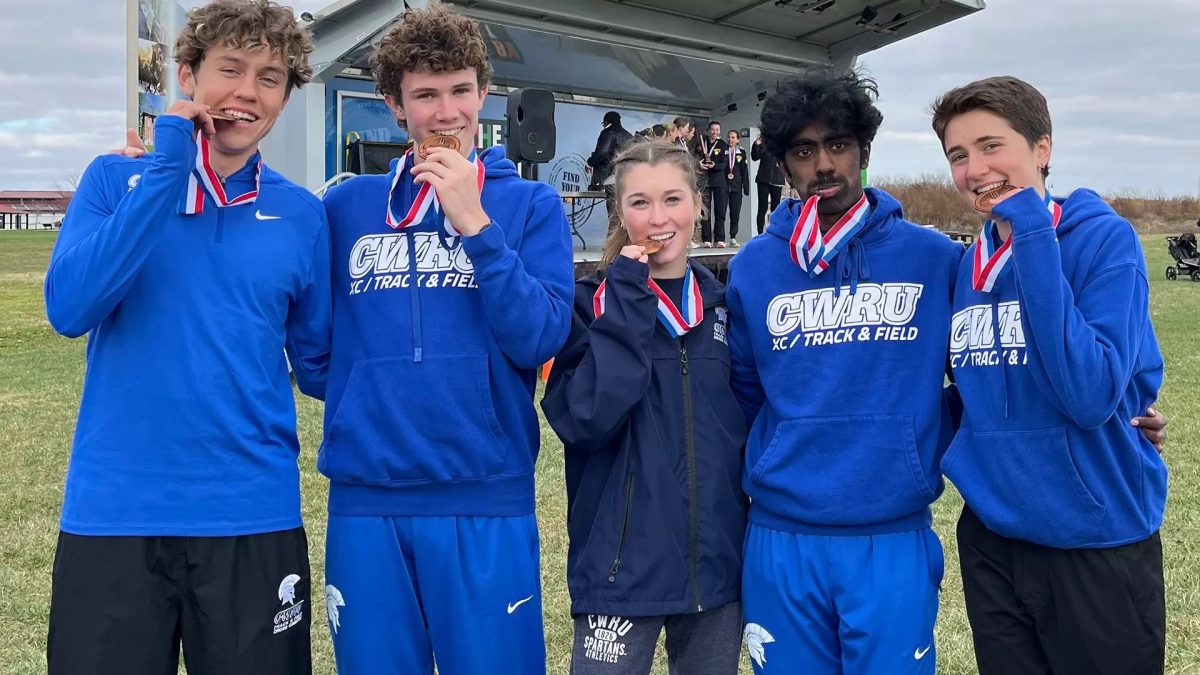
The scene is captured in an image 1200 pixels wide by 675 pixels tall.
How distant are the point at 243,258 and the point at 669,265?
3.36 ft

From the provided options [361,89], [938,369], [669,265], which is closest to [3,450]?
[361,89]

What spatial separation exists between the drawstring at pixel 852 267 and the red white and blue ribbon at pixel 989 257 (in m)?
0.25

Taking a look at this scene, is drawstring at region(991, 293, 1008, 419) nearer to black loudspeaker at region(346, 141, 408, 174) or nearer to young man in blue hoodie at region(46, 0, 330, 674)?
young man in blue hoodie at region(46, 0, 330, 674)

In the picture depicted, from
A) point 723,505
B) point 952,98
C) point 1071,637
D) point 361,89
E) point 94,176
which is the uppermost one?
point 361,89

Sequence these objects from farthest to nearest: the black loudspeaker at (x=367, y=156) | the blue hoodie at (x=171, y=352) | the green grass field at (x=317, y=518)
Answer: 1. the black loudspeaker at (x=367, y=156)
2. the green grass field at (x=317, y=518)
3. the blue hoodie at (x=171, y=352)

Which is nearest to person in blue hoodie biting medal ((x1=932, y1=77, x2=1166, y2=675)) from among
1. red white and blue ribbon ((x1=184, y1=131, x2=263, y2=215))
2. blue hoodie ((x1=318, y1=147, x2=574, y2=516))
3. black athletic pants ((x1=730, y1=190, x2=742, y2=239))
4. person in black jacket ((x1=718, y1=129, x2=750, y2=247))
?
blue hoodie ((x1=318, y1=147, x2=574, y2=516))

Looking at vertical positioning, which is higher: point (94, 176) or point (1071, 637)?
point (94, 176)

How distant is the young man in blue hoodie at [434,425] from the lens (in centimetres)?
211

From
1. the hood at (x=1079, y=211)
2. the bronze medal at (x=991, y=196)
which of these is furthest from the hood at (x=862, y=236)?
the hood at (x=1079, y=211)

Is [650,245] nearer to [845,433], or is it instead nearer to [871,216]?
[871,216]

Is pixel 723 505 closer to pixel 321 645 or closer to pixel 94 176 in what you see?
pixel 94 176

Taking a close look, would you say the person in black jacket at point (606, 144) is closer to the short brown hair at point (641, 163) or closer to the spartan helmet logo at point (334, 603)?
the short brown hair at point (641, 163)

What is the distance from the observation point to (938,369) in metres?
2.16


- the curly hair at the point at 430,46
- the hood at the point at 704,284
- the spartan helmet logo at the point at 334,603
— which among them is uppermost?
the curly hair at the point at 430,46
